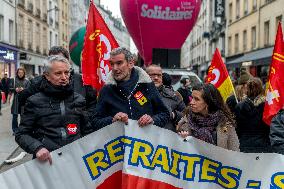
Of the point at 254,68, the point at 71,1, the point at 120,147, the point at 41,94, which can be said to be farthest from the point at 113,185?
the point at 71,1

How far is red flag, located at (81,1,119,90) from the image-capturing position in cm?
538

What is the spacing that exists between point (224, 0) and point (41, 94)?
38634mm

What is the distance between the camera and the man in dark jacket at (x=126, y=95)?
4.01m

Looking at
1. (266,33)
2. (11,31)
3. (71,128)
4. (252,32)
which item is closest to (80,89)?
(71,128)

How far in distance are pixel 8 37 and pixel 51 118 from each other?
2895 cm

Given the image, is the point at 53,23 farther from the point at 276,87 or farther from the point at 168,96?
the point at 276,87

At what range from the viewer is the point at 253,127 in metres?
5.30

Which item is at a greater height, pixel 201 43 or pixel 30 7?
pixel 30 7

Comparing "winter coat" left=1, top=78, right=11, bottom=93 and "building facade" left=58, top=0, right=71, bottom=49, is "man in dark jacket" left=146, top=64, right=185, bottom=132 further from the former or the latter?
"building facade" left=58, top=0, right=71, bottom=49

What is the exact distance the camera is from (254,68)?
27.9 metres

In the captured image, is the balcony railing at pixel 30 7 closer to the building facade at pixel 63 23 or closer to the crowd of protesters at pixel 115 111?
the building facade at pixel 63 23

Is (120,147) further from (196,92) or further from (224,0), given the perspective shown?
(224,0)

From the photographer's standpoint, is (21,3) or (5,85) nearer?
(5,85)

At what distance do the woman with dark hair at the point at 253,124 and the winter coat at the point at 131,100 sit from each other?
1.49 m
